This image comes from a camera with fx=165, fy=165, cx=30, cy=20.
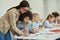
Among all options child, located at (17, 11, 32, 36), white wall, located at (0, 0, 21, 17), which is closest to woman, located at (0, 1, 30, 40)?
child, located at (17, 11, 32, 36)

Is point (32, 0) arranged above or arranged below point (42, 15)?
above

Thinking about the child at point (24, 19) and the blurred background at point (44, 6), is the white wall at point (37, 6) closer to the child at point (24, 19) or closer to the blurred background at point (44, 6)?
the blurred background at point (44, 6)

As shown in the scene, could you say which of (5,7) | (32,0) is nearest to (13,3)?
(5,7)

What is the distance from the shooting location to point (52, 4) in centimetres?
545

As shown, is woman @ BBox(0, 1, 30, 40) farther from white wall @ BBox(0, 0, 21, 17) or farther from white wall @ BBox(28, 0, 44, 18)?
white wall @ BBox(28, 0, 44, 18)

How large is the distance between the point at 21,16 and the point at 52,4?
10.3 feet

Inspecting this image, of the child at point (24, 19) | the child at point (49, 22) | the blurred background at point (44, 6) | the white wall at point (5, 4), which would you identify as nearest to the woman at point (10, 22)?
the child at point (24, 19)

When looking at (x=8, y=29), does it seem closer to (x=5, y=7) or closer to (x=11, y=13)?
(x=11, y=13)

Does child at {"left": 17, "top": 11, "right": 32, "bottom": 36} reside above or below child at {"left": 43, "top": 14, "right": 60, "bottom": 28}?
above

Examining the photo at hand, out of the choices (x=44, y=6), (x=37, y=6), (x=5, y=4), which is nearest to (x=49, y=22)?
(x=5, y=4)

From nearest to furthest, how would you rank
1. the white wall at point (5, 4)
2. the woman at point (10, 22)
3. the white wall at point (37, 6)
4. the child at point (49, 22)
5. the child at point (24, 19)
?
1. the woman at point (10, 22)
2. the child at point (24, 19)
3. the child at point (49, 22)
4. the white wall at point (5, 4)
5. the white wall at point (37, 6)

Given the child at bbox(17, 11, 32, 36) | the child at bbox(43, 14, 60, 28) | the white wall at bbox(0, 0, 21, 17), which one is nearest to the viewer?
the child at bbox(17, 11, 32, 36)

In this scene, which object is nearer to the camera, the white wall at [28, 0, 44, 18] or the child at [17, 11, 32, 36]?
the child at [17, 11, 32, 36]

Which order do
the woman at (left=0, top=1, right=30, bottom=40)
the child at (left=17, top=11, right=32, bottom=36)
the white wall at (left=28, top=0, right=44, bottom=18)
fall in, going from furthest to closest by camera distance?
the white wall at (left=28, top=0, right=44, bottom=18)
the child at (left=17, top=11, right=32, bottom=36)
the woman at (left=0, top=1, right=30, bottom=40)
